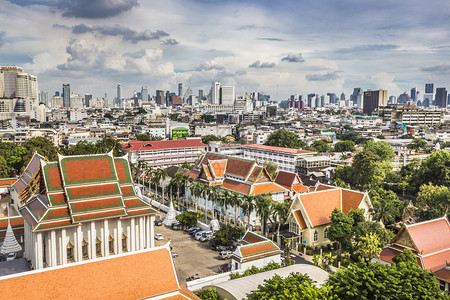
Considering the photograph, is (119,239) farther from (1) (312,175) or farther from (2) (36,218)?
(1) (312,175)

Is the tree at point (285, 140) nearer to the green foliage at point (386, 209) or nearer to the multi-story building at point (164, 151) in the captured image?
the multi-story building at point (164, 151)

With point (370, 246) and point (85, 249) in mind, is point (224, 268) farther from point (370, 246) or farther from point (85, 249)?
point (370, 246)

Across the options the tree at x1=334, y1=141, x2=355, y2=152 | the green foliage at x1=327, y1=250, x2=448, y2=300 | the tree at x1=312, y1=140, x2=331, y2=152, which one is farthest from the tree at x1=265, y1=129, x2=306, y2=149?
the green foliage at x1=327, y1=250, x2=448, y2=300

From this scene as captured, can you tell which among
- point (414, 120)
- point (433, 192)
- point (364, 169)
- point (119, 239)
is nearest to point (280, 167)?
point (364, 169)

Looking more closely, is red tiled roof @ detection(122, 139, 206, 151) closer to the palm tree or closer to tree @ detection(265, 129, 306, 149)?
tree @ detection(265, 129, 306, 149)

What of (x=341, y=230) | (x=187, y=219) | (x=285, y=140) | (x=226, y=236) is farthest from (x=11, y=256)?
(x=285, y=140)

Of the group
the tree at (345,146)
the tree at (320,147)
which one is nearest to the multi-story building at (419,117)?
the tree at (345,146)
